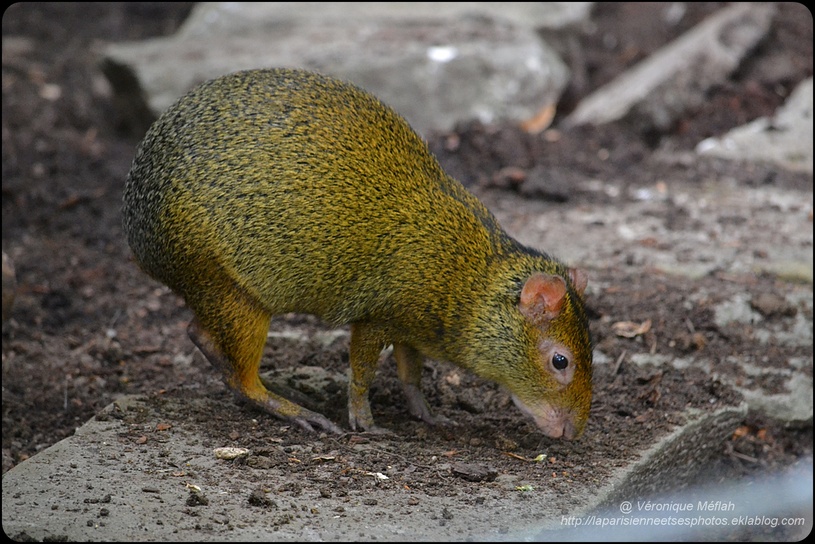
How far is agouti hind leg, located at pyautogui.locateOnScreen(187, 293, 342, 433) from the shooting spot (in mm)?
4742

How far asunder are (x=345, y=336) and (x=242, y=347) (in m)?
1.27

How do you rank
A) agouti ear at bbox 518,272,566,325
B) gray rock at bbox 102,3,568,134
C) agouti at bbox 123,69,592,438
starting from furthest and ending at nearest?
gray rock at bbox 102,3,568,134 < agouti at bbox 123,69,592,438 < agouti ear at bbox 518,272,566,325

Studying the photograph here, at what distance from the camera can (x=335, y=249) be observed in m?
4.71

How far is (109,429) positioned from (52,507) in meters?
0.87

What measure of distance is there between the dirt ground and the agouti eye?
16.5 inches

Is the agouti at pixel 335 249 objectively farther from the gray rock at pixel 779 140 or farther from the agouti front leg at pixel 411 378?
the gray rock at pixel 779 140

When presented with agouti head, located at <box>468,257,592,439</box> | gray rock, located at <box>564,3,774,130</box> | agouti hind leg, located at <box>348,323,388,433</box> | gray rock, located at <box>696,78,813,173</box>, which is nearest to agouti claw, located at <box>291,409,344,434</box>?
agouti hind leg, located at <box>348,323,388,433</box>

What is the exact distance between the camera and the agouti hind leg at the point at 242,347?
187 inches

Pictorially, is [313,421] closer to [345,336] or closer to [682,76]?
[345,336]

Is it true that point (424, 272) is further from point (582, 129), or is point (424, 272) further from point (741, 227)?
point (582, 129)

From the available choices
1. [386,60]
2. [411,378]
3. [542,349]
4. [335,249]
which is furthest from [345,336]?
[386,60]

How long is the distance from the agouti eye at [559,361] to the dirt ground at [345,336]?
42cm

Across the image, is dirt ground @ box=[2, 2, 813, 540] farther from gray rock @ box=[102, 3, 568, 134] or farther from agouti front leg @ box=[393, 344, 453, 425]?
gray rock @ box=[102, 3, 568, 134]

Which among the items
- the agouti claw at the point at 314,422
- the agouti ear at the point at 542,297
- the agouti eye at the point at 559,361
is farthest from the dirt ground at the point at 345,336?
the agouti ear at the point at 542,297
